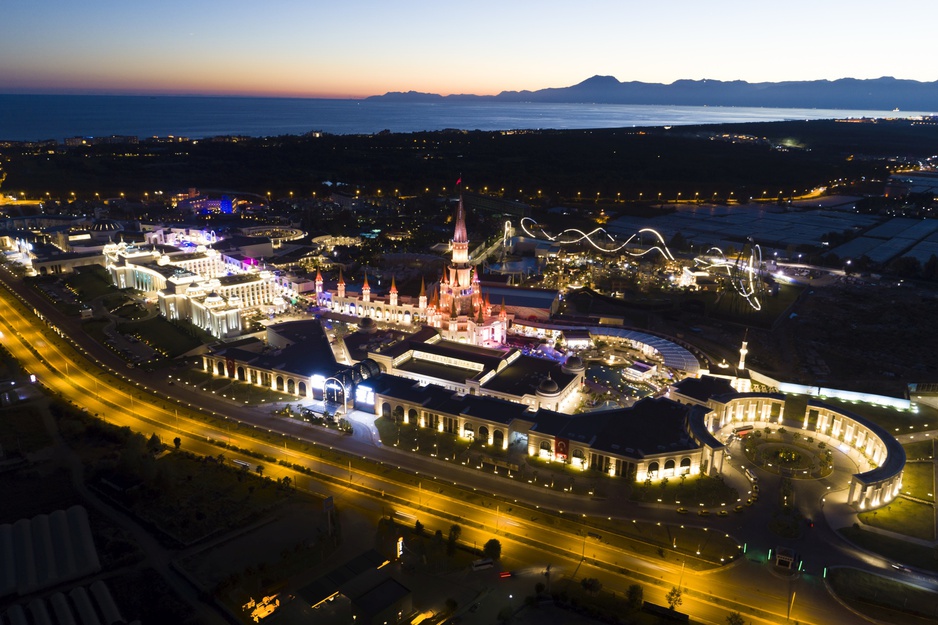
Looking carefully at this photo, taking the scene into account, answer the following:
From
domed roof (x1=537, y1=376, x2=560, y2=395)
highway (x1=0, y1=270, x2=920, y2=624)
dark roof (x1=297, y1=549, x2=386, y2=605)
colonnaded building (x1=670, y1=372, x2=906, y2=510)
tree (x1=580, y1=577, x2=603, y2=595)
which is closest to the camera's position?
dark roof (x1=297, y1=549, x2=386, y2=605)

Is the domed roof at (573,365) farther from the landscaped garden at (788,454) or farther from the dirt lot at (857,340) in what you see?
the dirt lot at (857,340)

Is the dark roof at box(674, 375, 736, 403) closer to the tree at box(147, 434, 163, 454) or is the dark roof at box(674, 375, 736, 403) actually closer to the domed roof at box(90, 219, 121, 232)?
the tree at box(147, 434, 163, 454)

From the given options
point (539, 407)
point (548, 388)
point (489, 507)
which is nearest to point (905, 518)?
point (548, 388)

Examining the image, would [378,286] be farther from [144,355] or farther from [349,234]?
[349,234]

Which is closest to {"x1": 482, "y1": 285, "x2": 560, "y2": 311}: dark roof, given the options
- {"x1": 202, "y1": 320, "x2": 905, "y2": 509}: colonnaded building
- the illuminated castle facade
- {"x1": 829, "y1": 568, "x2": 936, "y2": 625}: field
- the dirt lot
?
the illuminated castle facade

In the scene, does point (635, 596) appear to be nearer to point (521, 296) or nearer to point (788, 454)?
point (788, 454)

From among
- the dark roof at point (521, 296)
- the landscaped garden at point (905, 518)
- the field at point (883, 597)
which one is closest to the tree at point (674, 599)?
the field at point (883, 597)
